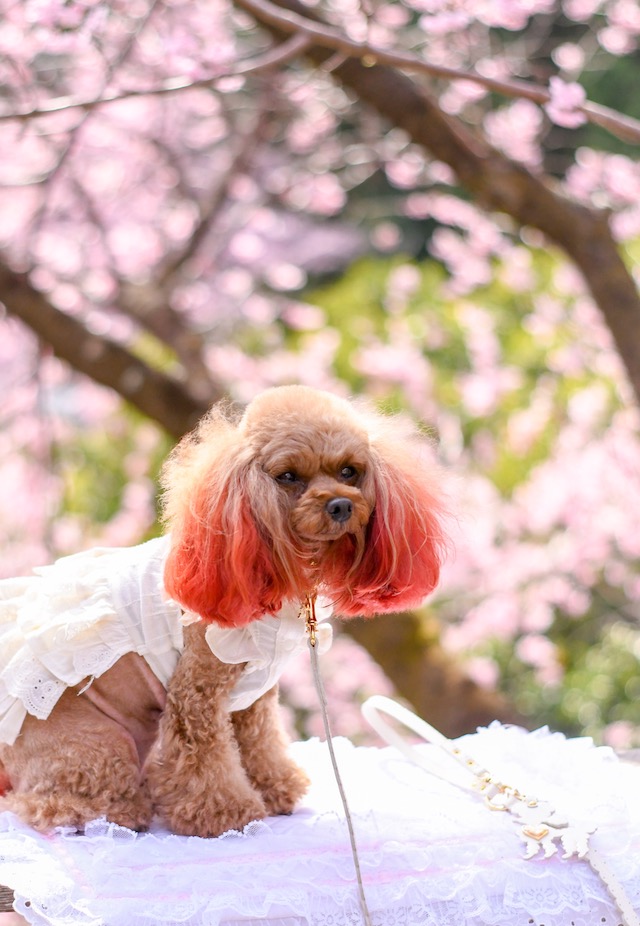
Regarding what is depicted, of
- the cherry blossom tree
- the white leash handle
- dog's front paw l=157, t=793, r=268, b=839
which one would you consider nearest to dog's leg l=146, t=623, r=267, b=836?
dog's front paw l=157, t=793, r=268, b=839

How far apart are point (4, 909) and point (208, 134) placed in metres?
3.99

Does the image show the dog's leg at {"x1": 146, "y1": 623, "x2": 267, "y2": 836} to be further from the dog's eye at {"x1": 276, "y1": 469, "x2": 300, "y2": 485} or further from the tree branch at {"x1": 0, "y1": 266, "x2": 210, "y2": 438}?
the tree branch at {"x1": 0, "y1": 266, "x2": 210, "y2": 438}

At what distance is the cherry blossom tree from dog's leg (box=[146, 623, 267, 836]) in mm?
1603

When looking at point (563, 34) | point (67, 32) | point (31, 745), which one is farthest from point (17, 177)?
point (563, 34)

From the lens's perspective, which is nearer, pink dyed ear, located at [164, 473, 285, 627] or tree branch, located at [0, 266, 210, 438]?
pink dyed ear, located at [164, 473, 285, 627]

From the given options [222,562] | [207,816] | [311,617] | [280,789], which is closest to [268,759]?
[280,789]

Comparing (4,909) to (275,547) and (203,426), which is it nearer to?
(275,547)

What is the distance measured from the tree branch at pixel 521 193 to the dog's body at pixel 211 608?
58.9 inches

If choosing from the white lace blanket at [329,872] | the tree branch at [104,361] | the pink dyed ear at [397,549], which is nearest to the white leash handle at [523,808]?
the white lace blanket at [329,872]

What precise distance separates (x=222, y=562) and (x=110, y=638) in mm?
246

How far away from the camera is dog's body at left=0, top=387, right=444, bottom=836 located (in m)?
1.43

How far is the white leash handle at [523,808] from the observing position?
145 cm

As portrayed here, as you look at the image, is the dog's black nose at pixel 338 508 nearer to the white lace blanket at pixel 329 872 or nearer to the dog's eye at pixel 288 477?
the dog's eye at pixel 288 477

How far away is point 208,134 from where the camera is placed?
15.7 ft
